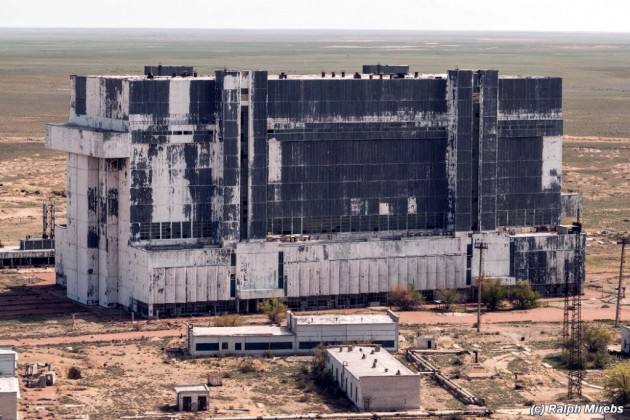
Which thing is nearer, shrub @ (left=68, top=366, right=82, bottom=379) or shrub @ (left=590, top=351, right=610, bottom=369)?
shrub @ (left=68, top=366, right=82, bottom=379)

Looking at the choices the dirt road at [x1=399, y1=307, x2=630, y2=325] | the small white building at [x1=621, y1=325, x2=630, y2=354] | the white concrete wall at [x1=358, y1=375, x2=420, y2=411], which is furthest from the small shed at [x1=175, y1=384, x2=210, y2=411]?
the small white building at [x1=621, y1=325, x2=630, y2=354]

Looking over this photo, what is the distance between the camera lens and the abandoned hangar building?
11288cm

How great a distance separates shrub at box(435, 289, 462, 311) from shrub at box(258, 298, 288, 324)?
481 inches

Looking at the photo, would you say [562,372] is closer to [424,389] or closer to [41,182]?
[424,389]

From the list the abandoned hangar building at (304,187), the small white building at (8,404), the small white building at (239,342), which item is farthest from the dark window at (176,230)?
the small white building at (8,404)

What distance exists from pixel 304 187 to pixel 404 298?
9936 millimetres

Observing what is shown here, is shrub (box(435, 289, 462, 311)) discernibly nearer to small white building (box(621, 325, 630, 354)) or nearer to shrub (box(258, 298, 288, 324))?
shrub (box(258, 298, 288, 324))

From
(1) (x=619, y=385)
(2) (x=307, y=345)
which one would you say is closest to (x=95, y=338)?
(2) (x=307, y=345)

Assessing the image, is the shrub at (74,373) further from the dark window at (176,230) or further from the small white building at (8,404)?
the dark window at (176,230)

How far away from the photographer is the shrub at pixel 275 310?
11019 centimetres

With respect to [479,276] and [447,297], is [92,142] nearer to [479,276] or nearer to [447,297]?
[447,297]

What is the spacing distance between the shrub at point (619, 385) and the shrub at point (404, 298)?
2801 centimetres

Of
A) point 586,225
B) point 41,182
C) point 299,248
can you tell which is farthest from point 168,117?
point 41,182

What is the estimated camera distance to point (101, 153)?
111250 millimetres
